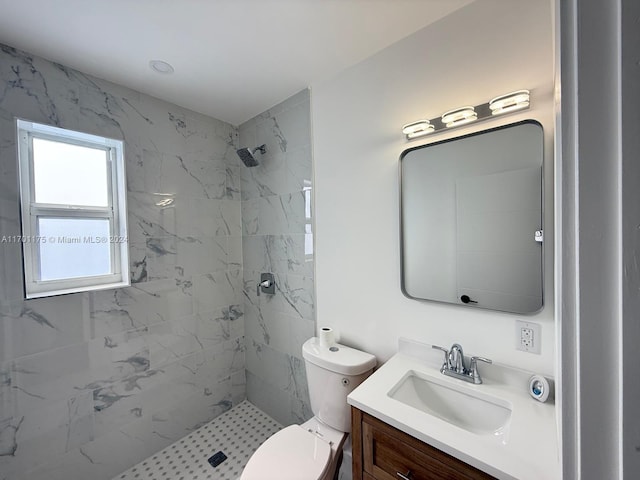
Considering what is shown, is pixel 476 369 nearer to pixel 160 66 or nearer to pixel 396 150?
pixel 396 150

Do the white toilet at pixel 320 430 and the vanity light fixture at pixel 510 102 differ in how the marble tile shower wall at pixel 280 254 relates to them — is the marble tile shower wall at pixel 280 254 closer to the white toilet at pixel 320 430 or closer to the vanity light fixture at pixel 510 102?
the white toilet at pixel 320 430

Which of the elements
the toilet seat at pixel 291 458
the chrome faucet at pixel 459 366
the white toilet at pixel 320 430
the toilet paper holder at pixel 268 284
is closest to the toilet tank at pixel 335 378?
the white toilet at pixel 320 430

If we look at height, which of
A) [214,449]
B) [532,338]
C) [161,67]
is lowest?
[214,449]

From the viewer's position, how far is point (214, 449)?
188 cm

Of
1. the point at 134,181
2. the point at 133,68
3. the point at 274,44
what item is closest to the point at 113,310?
the point at 134,181

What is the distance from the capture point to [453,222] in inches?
49.3

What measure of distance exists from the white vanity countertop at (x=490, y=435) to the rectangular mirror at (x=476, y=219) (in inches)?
12.8

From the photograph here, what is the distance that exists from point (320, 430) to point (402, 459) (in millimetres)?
637

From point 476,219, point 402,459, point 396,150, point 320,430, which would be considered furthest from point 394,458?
point 396,150

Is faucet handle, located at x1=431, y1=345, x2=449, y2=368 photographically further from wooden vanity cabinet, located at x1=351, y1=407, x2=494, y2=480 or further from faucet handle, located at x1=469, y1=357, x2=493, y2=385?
wooden vanity cabinet, located at x1=351, y1=407, x2=494, y2=480

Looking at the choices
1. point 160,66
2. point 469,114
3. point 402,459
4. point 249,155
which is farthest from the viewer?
point 249,155

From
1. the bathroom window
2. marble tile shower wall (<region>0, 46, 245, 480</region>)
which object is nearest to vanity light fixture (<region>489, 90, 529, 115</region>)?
marble tile shower wall (<region>0, 46, 245, 480</region>)

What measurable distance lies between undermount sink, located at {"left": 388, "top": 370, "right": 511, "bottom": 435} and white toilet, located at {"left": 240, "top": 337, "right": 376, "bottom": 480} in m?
0.27

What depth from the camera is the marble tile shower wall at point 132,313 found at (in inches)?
53.1
